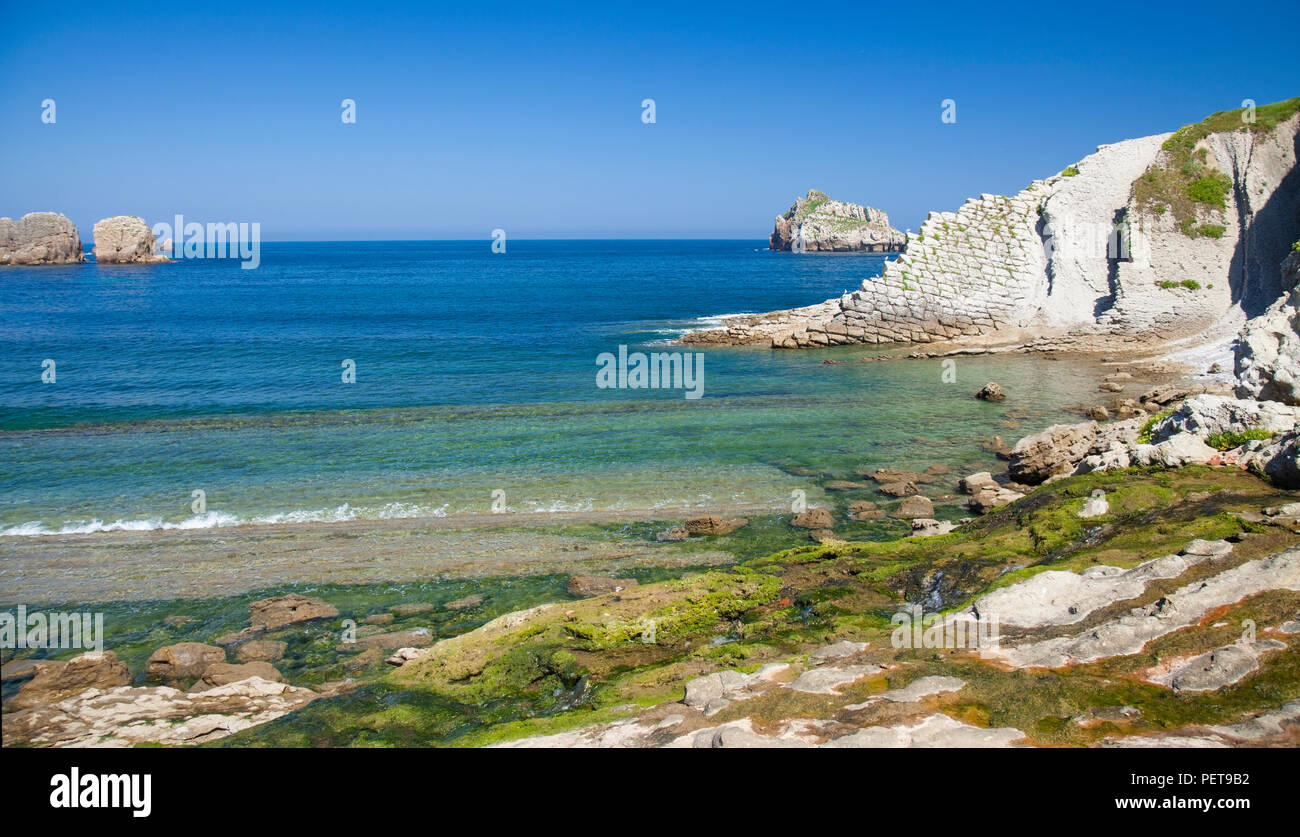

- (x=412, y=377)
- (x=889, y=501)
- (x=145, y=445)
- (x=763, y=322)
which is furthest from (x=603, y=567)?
(x=763, y=322)

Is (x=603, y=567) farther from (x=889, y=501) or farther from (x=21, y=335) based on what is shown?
(x=21, y=335)

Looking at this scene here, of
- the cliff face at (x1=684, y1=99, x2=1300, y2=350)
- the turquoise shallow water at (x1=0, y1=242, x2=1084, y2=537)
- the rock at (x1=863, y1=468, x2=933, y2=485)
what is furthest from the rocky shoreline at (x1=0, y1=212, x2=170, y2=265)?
the rock at (x1=863, y1=468, x2=933, y2=485)

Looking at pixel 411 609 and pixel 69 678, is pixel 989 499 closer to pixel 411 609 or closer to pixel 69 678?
pixel 411 609

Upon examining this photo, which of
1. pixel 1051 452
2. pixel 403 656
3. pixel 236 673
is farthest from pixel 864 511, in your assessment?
pixel 236 673

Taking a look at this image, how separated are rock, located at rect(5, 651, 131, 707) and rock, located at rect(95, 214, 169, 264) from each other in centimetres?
15889

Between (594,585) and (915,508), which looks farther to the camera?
(915,508)

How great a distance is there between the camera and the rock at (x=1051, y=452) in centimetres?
1928

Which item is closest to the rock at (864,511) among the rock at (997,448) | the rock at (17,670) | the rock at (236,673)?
the rock at (997,448)

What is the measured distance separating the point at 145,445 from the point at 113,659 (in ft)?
56.8

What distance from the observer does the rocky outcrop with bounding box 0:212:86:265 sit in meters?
134

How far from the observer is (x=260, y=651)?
43.1 feet

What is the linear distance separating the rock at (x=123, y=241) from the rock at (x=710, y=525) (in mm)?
160245

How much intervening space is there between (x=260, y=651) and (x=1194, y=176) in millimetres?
49279
